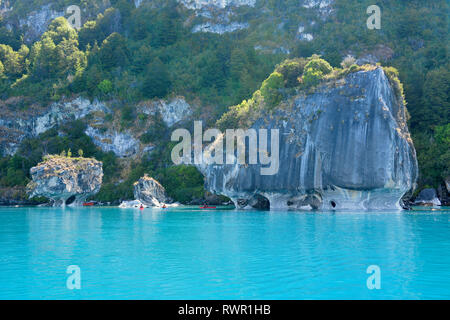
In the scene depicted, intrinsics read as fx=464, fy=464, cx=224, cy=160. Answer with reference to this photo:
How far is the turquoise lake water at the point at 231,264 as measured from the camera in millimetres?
17141

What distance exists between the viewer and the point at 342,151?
217 feet

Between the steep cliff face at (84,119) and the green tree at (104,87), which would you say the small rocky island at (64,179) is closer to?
the steep cliff face at (84,119)

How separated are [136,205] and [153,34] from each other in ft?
245

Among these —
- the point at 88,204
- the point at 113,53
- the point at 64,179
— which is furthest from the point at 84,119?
the point at 64,179

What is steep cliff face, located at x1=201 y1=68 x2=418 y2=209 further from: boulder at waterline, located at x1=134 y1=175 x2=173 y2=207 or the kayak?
the kayak

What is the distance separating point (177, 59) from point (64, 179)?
61120 mm

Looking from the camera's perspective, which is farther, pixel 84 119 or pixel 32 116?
pixel 84 119

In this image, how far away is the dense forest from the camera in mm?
108938

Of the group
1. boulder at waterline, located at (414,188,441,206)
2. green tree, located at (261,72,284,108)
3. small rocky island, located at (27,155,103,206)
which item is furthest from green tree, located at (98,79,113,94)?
boulder at waterline, located at (414,188,441,206)

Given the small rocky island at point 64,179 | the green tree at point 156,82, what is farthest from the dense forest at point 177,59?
the small rocky island at point 64,179

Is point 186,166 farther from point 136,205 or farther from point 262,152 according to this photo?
point 262,152

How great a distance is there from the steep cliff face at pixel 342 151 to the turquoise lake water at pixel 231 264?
27145 millimetres

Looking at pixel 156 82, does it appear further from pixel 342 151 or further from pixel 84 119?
pixel 342 151
